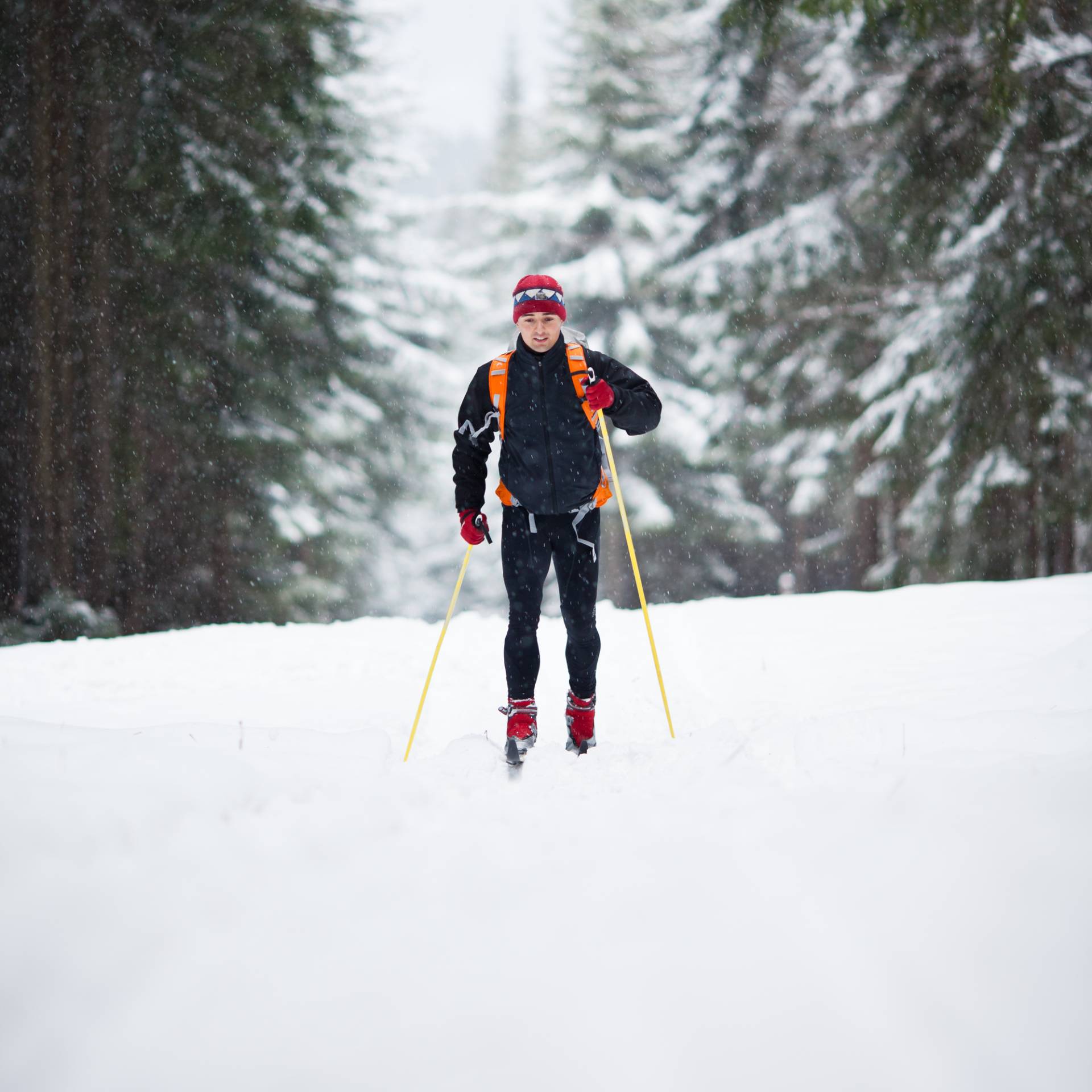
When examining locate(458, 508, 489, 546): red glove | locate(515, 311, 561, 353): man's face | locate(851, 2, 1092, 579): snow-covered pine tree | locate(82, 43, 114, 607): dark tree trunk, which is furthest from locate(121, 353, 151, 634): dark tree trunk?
locate(851, 2, 1092, 579): snow-covered pine tree

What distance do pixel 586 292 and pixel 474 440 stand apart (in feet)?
39.8

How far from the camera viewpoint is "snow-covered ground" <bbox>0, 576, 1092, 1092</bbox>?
5.85 ft

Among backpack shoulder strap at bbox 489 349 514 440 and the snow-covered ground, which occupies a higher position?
backpack shoulder strap at bbox 489 349 514 440

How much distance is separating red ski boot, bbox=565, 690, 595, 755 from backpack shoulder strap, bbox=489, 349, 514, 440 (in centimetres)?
132

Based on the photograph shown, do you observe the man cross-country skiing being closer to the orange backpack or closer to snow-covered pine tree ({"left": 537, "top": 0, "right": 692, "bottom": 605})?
the orange backpack

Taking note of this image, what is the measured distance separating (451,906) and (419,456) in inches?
532

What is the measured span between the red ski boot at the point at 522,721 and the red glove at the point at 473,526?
79 cm

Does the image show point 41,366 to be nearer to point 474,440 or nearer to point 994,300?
point 474,440

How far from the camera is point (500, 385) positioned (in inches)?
149

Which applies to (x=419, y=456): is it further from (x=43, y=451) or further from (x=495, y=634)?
(x=495, y=634)

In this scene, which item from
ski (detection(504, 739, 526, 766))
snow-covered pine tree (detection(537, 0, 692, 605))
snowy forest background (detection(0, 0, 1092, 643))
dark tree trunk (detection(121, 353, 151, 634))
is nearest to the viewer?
ski (detection(504, 739, 526, 766))

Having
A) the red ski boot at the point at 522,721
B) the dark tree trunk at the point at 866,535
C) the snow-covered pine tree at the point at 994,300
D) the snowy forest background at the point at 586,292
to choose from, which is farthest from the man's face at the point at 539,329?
the dark tree trunk at the point at 866,535

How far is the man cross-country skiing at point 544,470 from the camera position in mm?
3779

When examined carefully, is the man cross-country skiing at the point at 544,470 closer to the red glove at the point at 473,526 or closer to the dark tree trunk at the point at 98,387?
the red glove at the point at 473,526
